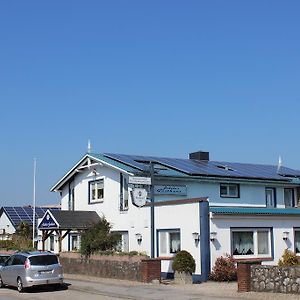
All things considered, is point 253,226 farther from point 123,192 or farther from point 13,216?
point 13,216

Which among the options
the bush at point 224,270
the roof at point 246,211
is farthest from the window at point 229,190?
the bush at point 224,270

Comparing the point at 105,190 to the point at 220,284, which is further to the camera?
the point at 105,190

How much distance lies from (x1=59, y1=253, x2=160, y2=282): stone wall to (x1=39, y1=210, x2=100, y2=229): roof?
7.23 feet

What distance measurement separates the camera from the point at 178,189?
111 ft

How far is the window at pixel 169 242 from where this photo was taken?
29156 millimetres

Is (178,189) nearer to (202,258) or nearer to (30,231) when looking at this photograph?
(202,258)

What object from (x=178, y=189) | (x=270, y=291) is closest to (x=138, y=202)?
(x=178, y=189)

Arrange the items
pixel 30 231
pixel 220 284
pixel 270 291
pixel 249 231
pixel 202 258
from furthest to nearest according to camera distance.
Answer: pixel 30 231
pixel 249 231
pixel 202 258
pixel 220 284
pixel 270 291

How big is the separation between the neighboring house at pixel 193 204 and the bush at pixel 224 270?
0.40 meters

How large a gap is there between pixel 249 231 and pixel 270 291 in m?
8.68

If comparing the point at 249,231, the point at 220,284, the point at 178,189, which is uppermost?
the point at 178,189

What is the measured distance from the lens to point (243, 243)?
93.8 feet

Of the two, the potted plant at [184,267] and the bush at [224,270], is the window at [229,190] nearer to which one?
the bush at [224,270]

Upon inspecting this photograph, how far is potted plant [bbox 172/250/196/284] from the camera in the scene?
25359mm
